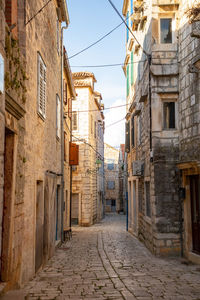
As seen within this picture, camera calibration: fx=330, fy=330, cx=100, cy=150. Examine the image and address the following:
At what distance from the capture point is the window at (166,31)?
10641 millimetres

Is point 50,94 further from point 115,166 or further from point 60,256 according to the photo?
point 115,166

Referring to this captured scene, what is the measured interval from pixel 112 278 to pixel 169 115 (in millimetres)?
5480

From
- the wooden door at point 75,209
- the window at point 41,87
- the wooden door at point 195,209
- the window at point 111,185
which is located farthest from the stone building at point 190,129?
the window at point 111,185

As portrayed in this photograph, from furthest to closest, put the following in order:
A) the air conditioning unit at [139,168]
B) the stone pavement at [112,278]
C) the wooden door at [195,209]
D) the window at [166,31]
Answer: the air conditioning unit at [139,168] → the window at [166,31] → the wooden door at [195,209] → the stone pavement at [112,278]

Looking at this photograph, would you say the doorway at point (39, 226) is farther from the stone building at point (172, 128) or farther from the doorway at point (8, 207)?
the stone building at point (172, 128)

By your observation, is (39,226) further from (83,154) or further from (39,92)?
(83,154)

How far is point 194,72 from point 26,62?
14.5 feet

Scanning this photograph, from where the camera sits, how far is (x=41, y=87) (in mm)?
8695

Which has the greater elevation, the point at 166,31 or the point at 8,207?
the point at 166,31

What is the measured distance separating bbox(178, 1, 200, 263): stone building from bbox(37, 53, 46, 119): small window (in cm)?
391

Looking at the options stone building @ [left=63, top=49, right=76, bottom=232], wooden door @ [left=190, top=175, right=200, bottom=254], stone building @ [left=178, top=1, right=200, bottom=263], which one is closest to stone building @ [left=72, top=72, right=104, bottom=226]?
stone building @ [left=63, top=49, right=76, bottom=232]

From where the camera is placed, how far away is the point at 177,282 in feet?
22.2

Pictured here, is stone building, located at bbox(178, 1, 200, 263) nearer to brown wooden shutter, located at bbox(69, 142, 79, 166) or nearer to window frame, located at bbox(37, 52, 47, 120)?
window frame, located at bbox(37, 52, 47, 120)

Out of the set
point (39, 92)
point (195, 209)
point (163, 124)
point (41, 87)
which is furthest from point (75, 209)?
point (39, 92)
